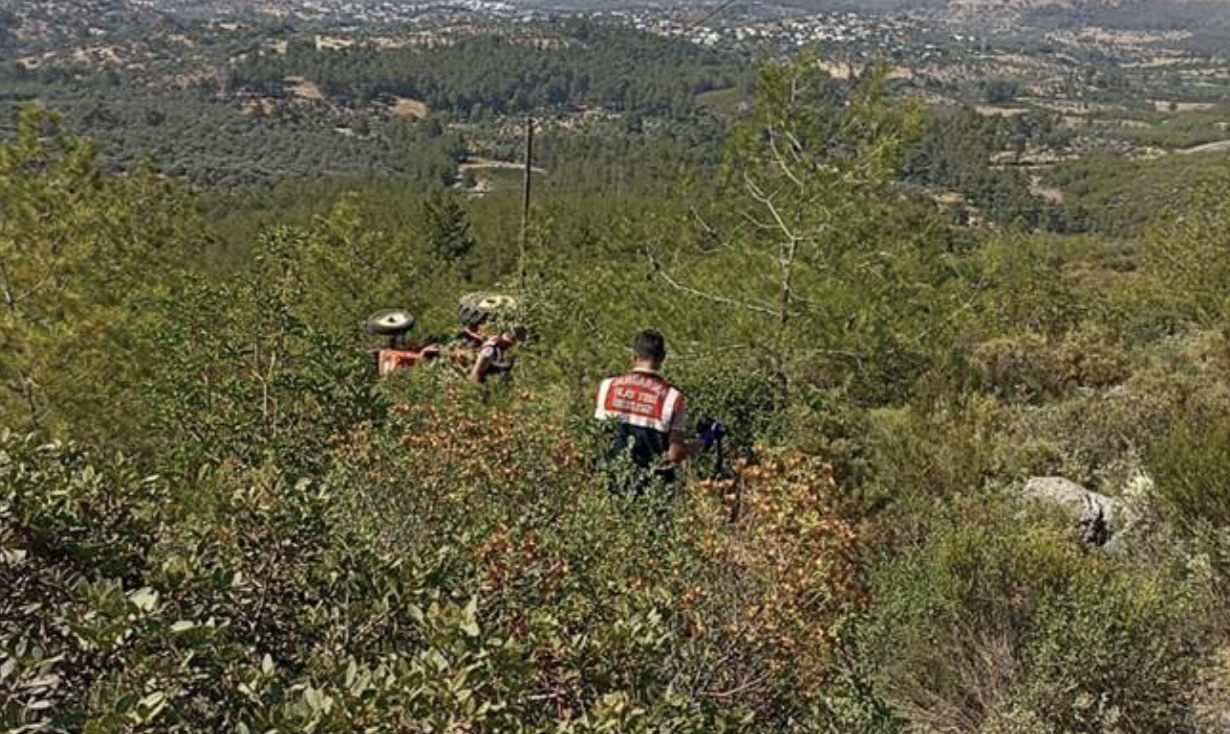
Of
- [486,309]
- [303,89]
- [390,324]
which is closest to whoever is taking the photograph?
[486,309]

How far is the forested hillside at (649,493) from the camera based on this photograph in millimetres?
2207

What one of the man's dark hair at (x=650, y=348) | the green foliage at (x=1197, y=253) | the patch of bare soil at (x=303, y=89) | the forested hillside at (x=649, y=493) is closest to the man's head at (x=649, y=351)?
the man's dark hair at (x=650, y=348)

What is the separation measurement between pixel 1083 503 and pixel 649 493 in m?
3.44

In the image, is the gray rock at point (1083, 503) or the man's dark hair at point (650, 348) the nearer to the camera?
the man's dark hair at point (650, 348)

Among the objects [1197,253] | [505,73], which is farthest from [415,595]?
[505,73]

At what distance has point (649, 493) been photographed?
393 cm

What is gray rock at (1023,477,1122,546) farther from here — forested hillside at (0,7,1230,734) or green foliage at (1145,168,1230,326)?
green foliage at (1145,168,1230,326)

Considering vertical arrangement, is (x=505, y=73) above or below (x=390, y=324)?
below

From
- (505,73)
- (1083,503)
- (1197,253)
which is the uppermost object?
(1083,503)

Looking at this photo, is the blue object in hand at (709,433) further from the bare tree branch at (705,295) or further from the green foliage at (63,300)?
the green foliage at (63,300)

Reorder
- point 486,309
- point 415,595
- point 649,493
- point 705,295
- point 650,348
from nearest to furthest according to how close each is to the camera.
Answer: point 415,595 < point 649,493 < point 650,348 < point 705,295 < point 486,309

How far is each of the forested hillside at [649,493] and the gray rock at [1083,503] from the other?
0.15 feet

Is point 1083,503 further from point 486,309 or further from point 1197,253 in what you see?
point 1197,253

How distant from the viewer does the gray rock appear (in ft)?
19.5
